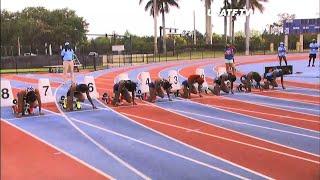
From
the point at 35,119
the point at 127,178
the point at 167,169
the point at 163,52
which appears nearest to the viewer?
the point at 127,178

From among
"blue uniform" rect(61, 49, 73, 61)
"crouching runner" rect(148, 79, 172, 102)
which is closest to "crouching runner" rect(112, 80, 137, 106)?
"crouching runner" rect(148, 79, 172, 102)

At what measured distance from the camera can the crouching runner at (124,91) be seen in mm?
10578

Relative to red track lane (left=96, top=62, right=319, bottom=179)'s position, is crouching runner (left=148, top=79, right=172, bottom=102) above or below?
above

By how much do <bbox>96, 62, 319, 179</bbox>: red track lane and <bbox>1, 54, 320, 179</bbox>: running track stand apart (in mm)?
12

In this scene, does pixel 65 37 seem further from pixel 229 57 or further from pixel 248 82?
pixel 248 82

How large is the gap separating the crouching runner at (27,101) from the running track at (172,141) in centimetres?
27

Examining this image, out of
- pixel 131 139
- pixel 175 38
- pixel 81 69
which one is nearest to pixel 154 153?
pixel 131 139

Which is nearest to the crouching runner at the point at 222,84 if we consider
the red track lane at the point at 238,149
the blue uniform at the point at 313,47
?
the red track lane at the point at 238,149

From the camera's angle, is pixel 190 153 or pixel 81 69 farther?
pixel 81 69

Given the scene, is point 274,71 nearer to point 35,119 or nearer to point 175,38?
point 35,119

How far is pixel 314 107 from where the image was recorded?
10984 millimetres

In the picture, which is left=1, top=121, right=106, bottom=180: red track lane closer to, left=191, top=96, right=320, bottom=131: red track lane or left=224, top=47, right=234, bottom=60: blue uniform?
left=191, top=96, right=320, bottom=131: red track lane

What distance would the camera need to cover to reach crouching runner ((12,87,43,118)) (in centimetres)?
834

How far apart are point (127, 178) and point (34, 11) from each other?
150 inches
